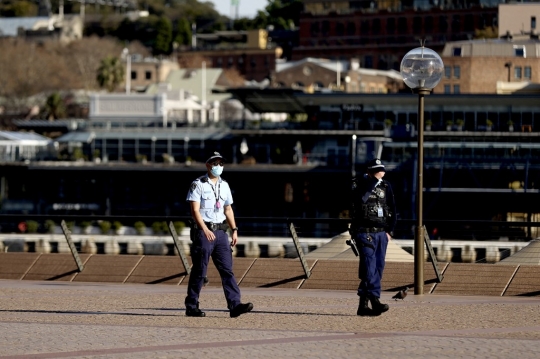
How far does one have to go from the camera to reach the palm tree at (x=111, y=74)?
159 m

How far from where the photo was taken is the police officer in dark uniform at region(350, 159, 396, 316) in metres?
17.5

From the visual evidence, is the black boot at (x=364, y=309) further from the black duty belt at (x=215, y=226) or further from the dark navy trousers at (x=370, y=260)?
the black duty belt at (x=215, y=226)

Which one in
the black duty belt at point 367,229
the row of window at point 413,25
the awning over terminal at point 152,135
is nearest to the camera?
the black duty belt at point 367,229

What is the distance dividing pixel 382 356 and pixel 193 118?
114056mm

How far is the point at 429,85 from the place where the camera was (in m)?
21.0

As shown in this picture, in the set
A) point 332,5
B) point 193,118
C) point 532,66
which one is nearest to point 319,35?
point 332,5

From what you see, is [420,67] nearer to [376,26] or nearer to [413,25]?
[413,25]

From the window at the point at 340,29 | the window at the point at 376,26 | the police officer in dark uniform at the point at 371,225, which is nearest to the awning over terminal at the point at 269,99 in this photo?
A: the window at the point at 376,26

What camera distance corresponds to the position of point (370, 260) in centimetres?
1753

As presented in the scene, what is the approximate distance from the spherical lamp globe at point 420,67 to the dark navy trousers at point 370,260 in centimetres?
388

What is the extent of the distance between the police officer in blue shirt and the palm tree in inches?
5620

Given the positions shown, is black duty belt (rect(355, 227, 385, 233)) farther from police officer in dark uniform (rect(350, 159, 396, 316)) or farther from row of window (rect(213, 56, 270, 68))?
row of window (rect(213, 56, 270, 68))

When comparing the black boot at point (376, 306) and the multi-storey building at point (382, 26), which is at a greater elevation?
the multi-storey building at point (382, 26)

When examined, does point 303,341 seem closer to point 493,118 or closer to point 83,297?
point 83,297
